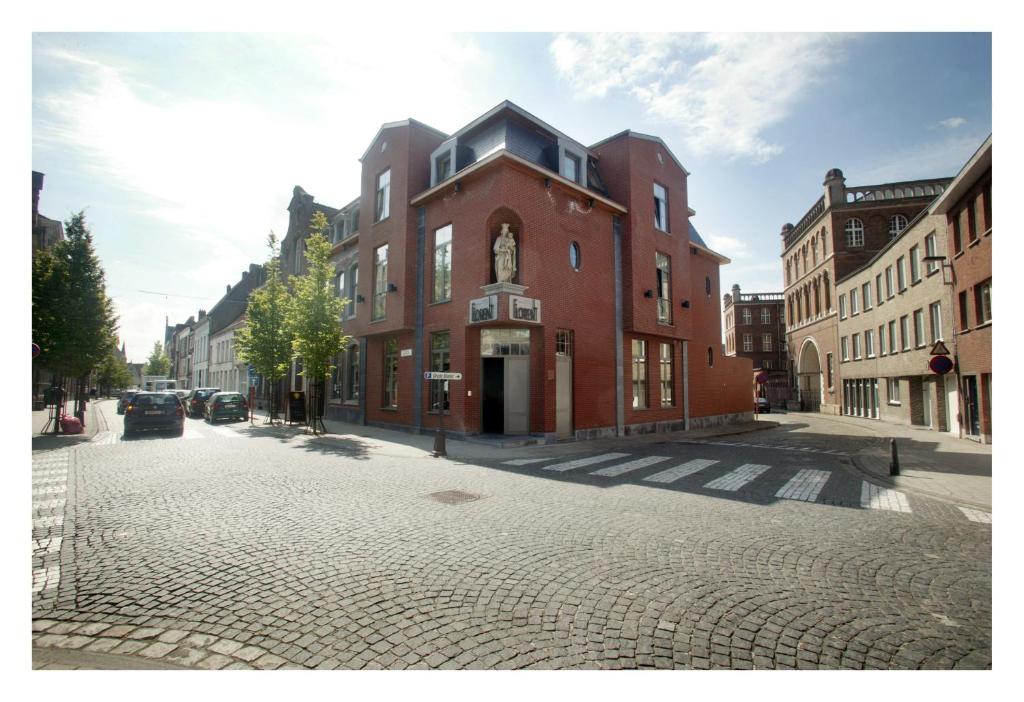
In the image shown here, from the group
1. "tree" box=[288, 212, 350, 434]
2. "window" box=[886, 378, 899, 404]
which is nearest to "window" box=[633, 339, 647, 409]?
"tree" box=[288, 212, 350, 434]

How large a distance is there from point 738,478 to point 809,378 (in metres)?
40.1

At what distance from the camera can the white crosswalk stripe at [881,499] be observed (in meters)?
7.17

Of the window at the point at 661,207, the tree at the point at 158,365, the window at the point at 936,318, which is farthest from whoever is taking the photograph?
the tree at the point at 158,365

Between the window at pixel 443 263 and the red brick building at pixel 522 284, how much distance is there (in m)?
0.08

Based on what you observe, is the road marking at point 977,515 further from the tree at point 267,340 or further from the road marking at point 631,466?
the tree at point 267,340

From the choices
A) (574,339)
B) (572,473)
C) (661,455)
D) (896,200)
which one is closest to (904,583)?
(572,473)

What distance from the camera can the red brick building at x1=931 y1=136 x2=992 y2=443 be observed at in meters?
14.3

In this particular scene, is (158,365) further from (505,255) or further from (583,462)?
(583,462)

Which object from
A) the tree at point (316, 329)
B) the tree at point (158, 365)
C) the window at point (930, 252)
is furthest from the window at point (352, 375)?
the tree at point (158, 365)

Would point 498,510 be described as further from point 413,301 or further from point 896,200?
point 896,200

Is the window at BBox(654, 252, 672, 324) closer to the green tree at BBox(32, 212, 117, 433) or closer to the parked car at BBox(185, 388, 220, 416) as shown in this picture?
the green tree at BBox(32, 212, 117, 433)

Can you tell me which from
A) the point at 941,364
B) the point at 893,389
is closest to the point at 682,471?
the point at 941,364

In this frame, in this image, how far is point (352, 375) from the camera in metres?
22.9

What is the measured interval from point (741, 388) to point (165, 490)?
87.3 feet
